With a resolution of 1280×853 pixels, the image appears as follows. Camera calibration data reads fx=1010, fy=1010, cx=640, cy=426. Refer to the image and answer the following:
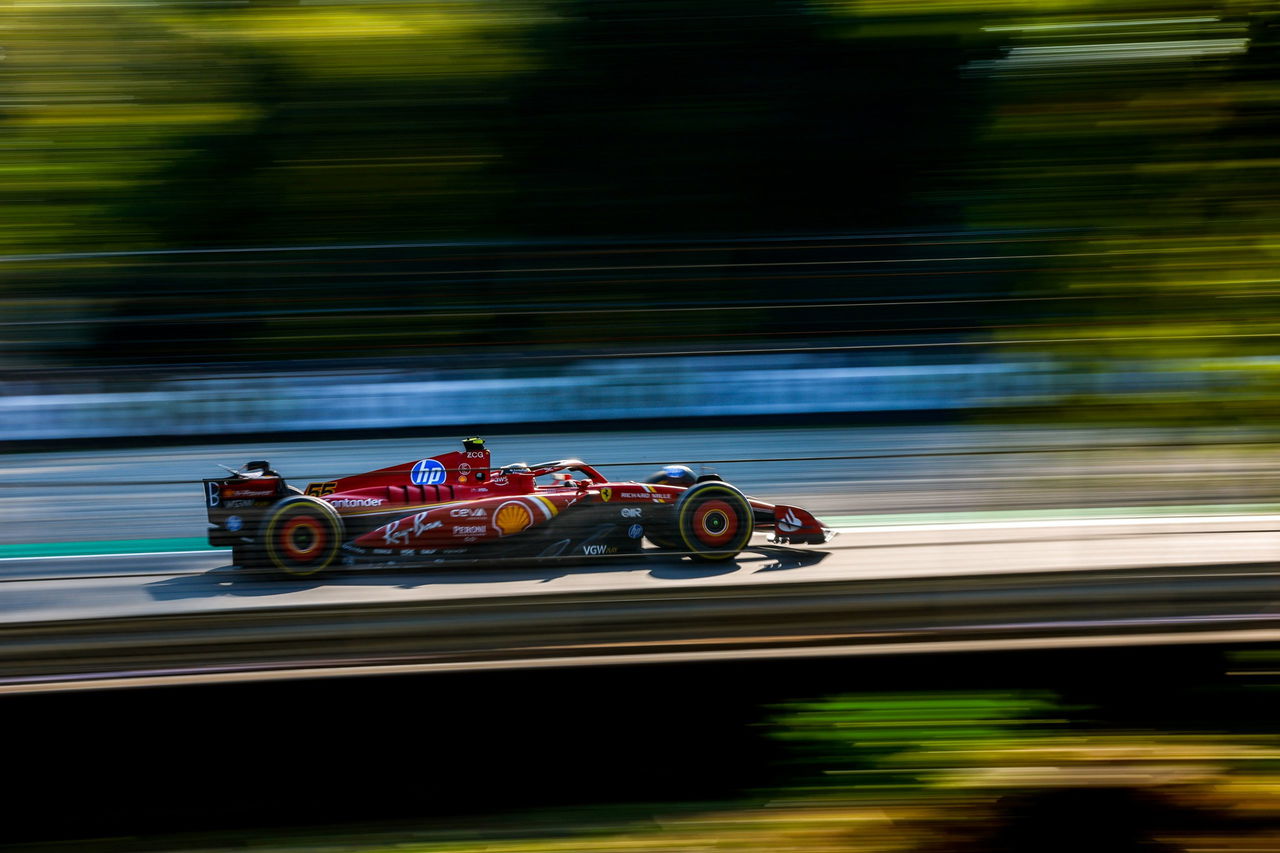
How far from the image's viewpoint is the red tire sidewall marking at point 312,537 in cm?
325

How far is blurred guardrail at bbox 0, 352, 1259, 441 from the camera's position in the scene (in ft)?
3.74

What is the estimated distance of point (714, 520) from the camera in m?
3.68

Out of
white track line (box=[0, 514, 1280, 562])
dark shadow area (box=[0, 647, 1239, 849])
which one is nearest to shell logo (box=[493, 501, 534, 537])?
white track line (box=[0, 514, 1280, 562])

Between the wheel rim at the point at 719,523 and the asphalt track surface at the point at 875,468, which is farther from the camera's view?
the wheel rim at the point at 719,523

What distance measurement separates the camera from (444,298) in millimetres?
1140

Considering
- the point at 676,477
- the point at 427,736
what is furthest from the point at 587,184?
the point at 676,477

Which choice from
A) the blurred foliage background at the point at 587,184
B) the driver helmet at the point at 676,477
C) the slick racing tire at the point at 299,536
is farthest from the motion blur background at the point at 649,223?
the driver helmet at the point at 676,477

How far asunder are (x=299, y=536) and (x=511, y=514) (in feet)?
2.47

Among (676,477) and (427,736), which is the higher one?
(676,477)

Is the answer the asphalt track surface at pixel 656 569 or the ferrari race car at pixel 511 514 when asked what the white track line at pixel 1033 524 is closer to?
the asphalt track surface at pixel 656 569

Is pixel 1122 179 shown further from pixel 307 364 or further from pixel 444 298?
pixel 307 364

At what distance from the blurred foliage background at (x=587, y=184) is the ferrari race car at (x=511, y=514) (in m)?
2.43

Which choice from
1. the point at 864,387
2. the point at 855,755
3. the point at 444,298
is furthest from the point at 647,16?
the point at 855,755

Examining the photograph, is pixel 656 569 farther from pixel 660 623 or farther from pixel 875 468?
pixel 875 468
